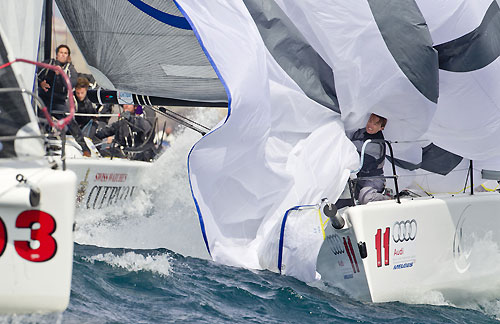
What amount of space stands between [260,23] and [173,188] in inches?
142

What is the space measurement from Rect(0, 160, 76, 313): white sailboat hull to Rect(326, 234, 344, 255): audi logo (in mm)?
2113

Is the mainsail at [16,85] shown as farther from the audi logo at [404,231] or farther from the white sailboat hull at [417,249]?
the audi logo at [404,231]

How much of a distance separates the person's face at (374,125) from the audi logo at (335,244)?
0.99 m

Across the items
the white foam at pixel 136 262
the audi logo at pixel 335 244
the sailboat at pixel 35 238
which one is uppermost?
the sailboat at pixel 35 238

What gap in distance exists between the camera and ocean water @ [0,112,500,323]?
393cm

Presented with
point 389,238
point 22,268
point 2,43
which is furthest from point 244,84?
point 22,268

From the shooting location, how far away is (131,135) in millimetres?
9578

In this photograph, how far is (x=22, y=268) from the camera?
10.2 feet

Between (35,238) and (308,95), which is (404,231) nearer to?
(308,95)

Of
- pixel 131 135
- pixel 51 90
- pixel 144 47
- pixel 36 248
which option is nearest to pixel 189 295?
pixel 36 248

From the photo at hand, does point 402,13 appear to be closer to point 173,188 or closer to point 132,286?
point 132,286

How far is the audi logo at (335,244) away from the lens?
4.84m

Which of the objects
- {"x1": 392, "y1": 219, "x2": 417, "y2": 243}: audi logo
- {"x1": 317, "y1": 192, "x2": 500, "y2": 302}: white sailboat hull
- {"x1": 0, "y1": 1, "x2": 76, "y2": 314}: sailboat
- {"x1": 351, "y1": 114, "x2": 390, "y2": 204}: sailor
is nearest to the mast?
{"x1": 351, "y1": 114, "x2": 390, "y2": 204}: sailor

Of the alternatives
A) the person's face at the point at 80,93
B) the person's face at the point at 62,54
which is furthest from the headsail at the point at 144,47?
the person's face at the point at 80,93
